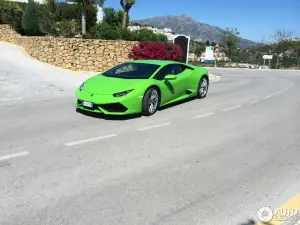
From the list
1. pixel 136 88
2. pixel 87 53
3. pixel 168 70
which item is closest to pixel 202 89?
pixel 168 70

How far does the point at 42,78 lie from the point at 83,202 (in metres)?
11.0

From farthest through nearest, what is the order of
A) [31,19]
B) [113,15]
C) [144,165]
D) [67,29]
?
[113,15], [31,19], [67,29], [144,165]

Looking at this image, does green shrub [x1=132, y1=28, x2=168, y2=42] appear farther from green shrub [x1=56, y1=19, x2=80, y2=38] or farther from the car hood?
the car hood

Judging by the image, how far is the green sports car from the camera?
7008 millimetres

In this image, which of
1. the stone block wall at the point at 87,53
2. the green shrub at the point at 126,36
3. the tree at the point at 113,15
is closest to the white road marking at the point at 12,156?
the stone block wall at the point at 87,53

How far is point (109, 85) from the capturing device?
291 inches

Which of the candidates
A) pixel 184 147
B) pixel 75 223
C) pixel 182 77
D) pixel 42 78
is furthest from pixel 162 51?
pixel 75 223

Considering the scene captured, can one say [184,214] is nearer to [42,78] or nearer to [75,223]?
[75,223]

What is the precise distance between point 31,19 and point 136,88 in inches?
633

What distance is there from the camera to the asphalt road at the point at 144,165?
344 centimetres

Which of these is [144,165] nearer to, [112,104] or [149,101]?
[112,104]

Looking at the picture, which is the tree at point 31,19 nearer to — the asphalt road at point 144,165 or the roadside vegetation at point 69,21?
the roadside vegetation at point 69,21

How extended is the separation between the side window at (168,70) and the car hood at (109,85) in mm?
637

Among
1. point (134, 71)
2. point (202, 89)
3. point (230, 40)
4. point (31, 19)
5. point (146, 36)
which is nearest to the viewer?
point (134, 71)
